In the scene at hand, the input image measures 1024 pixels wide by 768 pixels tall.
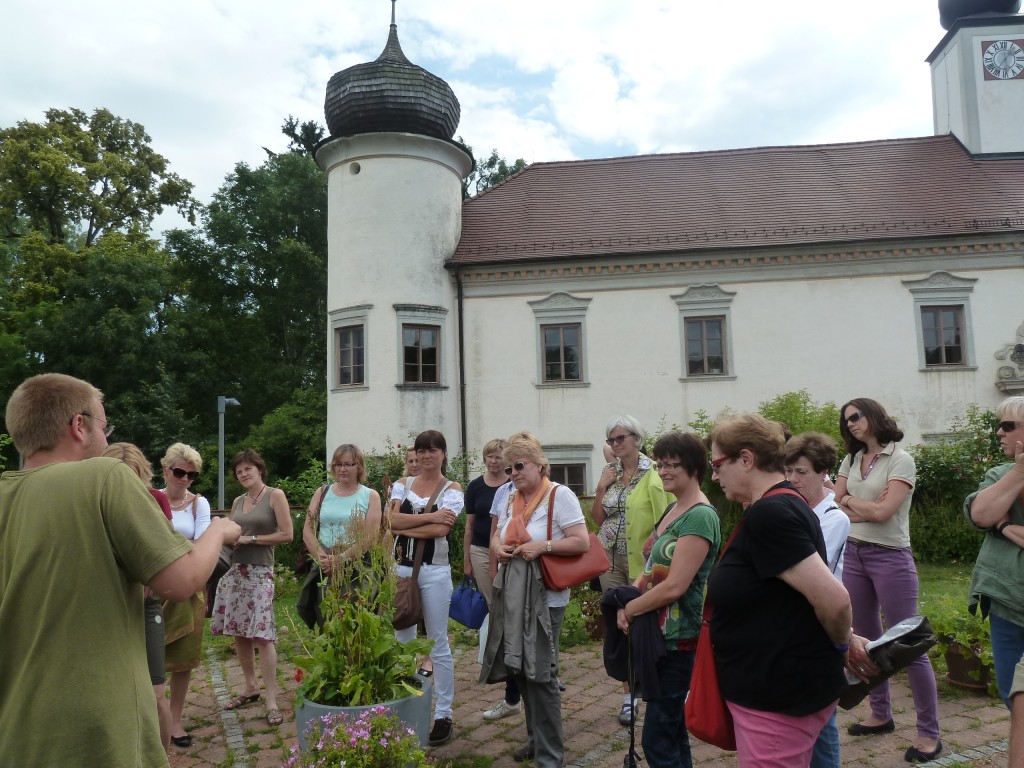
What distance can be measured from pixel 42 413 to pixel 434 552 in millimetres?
3219

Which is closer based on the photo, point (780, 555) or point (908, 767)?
point (780, 555)

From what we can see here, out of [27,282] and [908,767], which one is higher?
[27,282]

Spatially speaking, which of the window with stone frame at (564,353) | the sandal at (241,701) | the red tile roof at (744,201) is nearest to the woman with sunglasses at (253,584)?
the sandal at (241,701)

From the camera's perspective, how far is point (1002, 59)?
77.2 feet

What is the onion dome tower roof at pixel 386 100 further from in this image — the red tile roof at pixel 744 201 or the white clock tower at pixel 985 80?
the white clock tower at pixel 985 80

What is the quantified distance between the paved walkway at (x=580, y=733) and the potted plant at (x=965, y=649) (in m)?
0.11

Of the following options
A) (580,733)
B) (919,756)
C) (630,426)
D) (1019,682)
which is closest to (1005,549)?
(1019,682)

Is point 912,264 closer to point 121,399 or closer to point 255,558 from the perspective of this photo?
point 255,558

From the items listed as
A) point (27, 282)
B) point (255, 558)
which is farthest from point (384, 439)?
point (27, 282)

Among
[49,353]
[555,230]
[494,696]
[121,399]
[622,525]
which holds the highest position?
[555,230]

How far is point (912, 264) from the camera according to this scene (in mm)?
18984

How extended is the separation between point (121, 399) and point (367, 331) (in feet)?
42.4

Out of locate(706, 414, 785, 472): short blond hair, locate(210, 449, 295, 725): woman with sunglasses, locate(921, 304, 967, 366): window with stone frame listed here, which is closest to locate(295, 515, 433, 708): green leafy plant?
locate(210, 449, 295, 725): woman with sunglasses

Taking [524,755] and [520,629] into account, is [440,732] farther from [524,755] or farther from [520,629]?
[520,629]
